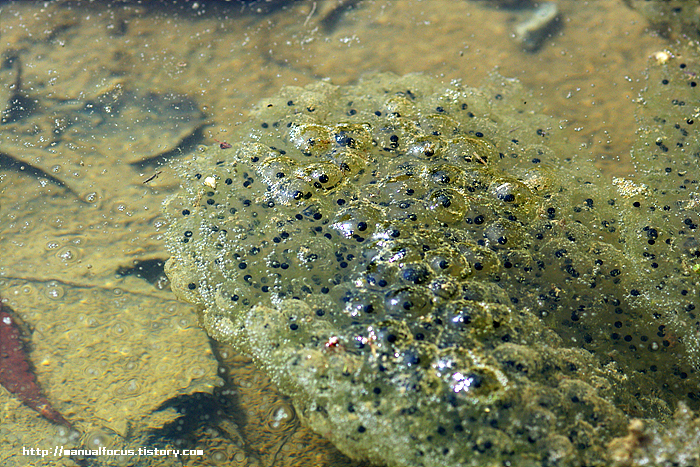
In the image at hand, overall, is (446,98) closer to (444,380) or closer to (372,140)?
(372,140)

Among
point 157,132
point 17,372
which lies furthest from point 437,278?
point 17,372

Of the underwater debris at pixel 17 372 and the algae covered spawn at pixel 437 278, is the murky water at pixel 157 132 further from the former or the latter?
the algae covered spawn at pixel 437 278

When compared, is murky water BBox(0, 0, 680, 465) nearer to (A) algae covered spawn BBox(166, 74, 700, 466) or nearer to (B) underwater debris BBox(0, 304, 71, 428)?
(B) underwater debris BBox(0, 304, 71, 428)

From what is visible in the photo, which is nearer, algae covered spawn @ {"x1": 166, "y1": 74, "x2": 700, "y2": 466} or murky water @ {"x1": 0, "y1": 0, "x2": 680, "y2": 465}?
algae covered spawn @ {"x1": 166, "y1": 74, "x2": 700, "y2": 466}

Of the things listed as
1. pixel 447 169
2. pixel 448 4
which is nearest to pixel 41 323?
pixel 447 169

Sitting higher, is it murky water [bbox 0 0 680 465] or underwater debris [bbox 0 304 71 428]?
murky water [bbox 0 0 680 465]

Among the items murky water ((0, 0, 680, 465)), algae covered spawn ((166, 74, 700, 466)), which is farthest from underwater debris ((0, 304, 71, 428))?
algae covered spawn ((166, 74, 700, 466))

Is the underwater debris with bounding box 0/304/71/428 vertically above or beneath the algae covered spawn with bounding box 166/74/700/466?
beneath
